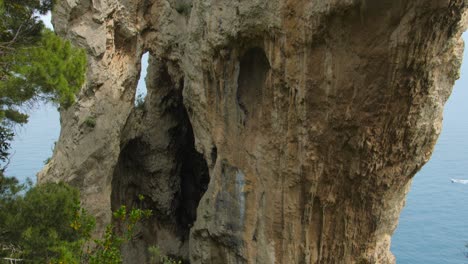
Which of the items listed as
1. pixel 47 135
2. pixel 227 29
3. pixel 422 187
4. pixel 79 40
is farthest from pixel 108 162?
pixel 47 135

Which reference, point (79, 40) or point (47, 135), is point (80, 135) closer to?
point (79, 40)

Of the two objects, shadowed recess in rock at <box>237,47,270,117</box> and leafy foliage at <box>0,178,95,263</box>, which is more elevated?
shadowed recess in rock at <box>237,47,270,117</box>

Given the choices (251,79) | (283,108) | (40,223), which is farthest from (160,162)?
(40,223)

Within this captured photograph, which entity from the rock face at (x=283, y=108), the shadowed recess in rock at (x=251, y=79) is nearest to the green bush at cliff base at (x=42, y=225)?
the rock face at (x=283, y=108)

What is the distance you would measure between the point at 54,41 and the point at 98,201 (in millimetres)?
5535

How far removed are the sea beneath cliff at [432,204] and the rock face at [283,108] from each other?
12.9 ft

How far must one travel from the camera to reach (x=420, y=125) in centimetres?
761

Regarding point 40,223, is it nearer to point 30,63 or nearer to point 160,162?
point 30,63

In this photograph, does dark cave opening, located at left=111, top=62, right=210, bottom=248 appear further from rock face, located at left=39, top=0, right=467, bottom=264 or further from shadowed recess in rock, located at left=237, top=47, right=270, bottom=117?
shadowed recess in rock, located at left=237, top=47, right=270, bottom=117

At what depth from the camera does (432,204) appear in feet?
132

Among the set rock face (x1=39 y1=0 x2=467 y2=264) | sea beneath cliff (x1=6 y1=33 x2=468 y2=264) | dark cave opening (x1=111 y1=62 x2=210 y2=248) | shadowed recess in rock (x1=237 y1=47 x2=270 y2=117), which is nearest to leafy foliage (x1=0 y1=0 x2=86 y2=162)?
sea beneath cliff (x1=6 y1=33 x2=468 y2=264)

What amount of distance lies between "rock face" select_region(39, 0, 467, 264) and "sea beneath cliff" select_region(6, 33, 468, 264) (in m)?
3.93

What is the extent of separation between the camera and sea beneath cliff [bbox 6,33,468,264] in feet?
99.9

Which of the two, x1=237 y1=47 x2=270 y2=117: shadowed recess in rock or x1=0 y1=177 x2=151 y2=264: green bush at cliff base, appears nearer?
x1=0 y1=177 x2=151 y2=264: green bush at cliff base
